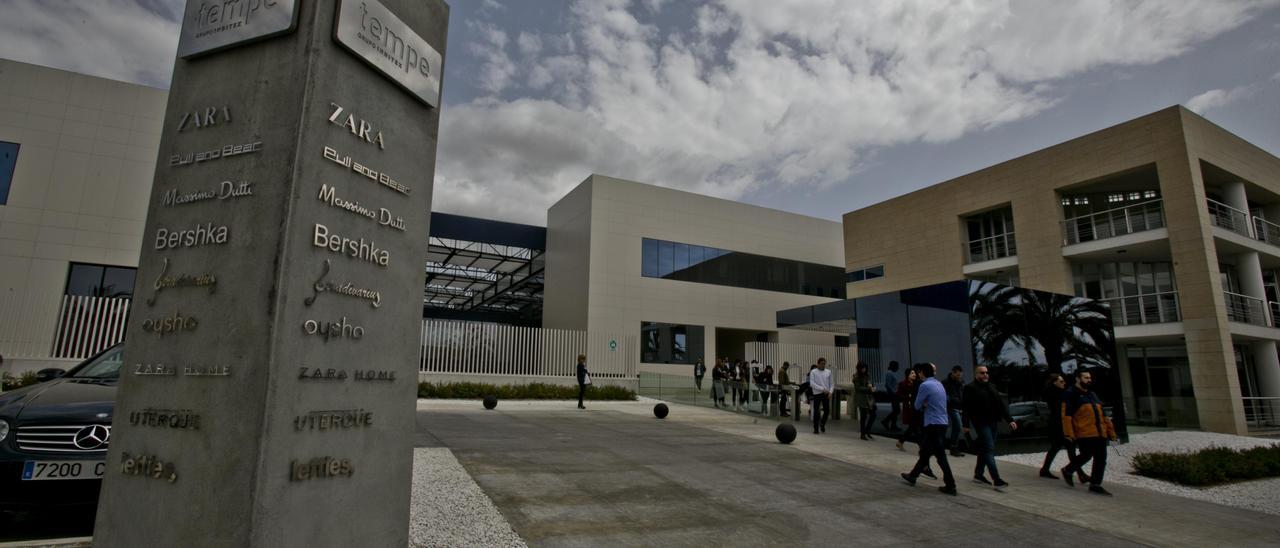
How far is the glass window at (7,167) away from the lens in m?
19.9

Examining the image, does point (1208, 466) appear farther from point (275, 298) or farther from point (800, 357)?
point (800, 357)

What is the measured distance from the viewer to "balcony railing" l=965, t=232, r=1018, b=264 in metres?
24.3

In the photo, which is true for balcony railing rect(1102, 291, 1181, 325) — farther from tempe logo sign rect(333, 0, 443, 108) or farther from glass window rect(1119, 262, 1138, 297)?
tempe logo sign rect(333, 0, 443, 108)

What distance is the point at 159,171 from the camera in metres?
3.32

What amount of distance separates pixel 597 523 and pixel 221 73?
4711 mm

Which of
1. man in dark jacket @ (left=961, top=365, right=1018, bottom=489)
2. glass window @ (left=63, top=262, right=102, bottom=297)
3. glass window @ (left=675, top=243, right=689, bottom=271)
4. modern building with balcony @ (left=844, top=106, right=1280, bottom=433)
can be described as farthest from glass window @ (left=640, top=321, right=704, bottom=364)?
glass window @ (left=63, top=262, right=102, bottom=297)

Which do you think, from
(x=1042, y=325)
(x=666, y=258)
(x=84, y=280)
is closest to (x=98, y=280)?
(x=84, y=280)

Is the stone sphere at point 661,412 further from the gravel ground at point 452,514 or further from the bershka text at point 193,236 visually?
the bershka text at point 193,236

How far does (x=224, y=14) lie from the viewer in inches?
133

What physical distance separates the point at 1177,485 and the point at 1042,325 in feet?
14.8

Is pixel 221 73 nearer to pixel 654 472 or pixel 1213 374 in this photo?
pixel 654 472

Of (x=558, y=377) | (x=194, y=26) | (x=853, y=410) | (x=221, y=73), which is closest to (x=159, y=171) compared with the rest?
(x=221, y=73)

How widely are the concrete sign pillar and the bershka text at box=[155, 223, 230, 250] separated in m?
0.01

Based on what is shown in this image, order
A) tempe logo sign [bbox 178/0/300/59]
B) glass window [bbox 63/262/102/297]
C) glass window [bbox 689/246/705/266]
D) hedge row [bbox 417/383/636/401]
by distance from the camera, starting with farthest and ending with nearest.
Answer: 1. glass window [bbox 689/246/705/266]
2. glass window [bbox 63/262/102/297]
3. hedge row [bbox 417/383/636/401]
4. tempe logo sign [bbox 178/0/300/59]
